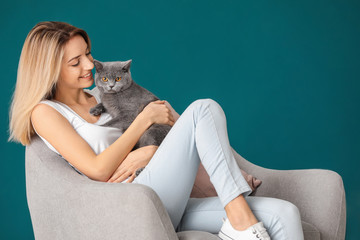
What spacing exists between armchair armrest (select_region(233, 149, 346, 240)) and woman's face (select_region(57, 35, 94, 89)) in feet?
3.25

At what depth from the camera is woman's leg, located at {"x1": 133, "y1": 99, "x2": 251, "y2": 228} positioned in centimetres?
146

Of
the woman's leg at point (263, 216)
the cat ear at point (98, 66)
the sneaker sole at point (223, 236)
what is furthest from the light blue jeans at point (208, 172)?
the cat ear at point (98, 66)

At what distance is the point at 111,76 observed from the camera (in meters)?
1.99

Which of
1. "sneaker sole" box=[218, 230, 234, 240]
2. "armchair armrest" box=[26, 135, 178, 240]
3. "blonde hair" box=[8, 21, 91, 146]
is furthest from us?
"blonde hair" box=[8, 21, 91, 146]

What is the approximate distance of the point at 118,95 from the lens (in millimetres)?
2053

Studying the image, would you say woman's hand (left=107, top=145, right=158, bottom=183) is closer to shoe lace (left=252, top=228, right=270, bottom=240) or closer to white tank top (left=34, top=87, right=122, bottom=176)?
white tank top (left=34, top=87, right=122, bottom=176)

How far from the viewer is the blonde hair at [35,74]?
172 centimetres

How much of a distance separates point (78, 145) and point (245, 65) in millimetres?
1696

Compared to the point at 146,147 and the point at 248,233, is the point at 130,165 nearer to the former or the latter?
the point at 146,147

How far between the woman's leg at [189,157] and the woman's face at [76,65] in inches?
21.9

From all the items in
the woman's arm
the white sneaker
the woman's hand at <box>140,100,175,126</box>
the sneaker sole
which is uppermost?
the woman's hand at <box>140,100,175,126</box>

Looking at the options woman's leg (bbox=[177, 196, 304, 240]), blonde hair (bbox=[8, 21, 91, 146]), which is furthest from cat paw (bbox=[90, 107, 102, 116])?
woman's leg (bbox=[177, 196, 304, 240])

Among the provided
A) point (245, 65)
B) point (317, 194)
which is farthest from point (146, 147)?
point (245, 65)

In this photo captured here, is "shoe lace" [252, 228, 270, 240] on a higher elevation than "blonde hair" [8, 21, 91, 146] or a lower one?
lower
